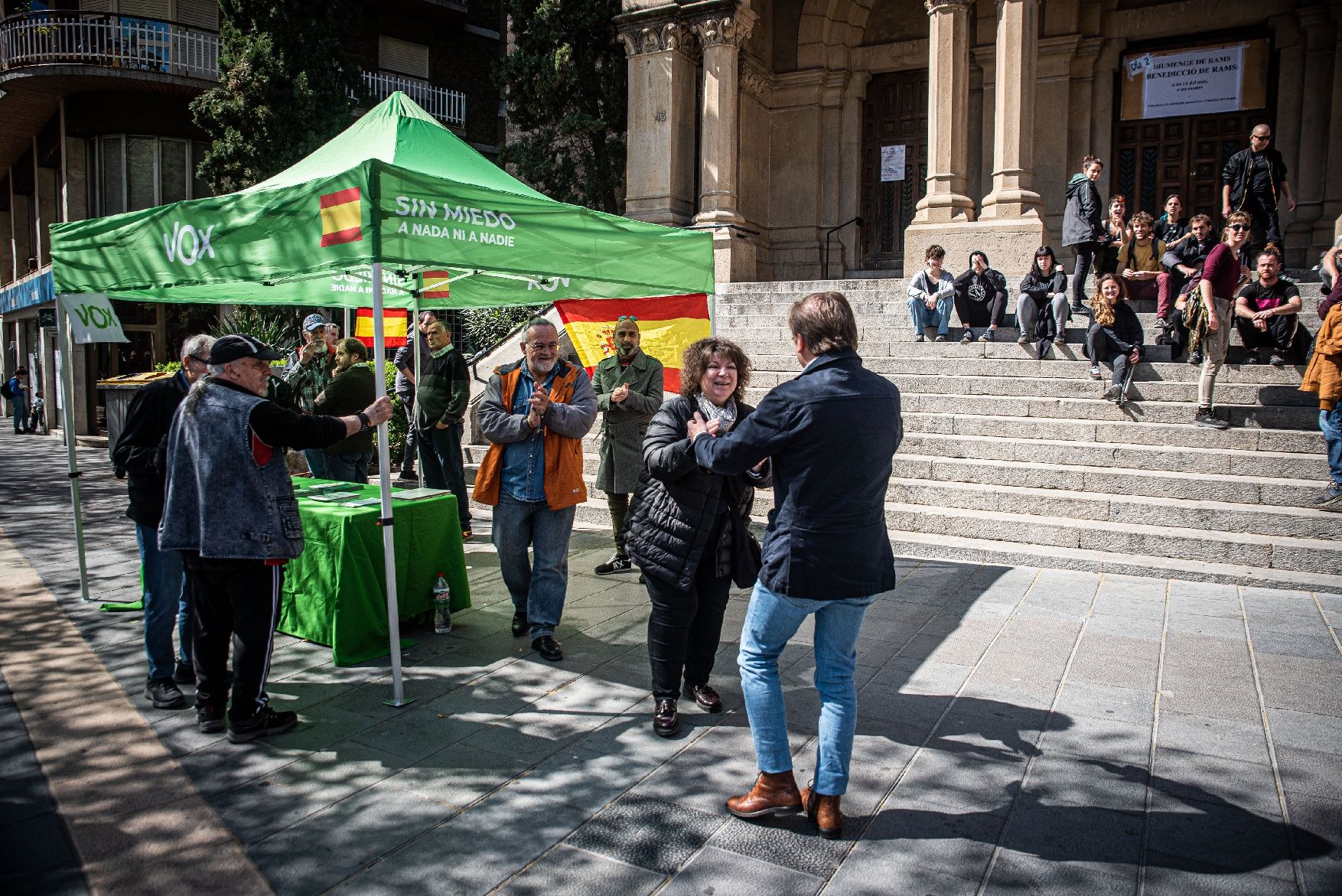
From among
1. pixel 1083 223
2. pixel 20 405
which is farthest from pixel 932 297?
pixel 20 405

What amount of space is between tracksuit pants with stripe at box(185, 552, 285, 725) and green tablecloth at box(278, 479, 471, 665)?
0.83m

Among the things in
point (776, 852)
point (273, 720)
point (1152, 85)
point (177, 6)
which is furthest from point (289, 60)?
point (776, 852)

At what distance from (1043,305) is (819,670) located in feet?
27.4

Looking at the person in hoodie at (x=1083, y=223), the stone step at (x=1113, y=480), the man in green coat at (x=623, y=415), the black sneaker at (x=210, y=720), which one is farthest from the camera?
the person in hoodie at (x=1083, y=223)

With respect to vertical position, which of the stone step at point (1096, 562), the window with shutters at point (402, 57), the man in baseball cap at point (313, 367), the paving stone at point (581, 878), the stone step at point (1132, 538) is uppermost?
the window with shutters at point (402, 57)

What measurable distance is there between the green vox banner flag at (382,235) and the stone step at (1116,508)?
10.2 feet

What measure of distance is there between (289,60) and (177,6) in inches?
157

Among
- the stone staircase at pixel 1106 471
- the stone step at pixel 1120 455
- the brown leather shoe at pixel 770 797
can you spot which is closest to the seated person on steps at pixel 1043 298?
the stone staircase at pixel 1106 471

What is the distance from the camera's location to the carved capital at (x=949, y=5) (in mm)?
13930

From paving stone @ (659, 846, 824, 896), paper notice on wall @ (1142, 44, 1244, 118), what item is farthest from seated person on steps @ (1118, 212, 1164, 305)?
paving stone @ (659, 846, 824, 896)

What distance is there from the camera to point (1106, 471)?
7973 mm

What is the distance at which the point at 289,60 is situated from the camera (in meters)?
20.0

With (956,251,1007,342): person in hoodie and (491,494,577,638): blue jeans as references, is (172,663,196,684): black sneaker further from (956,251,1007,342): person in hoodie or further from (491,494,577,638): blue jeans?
(956,251,1007,342): person in hoodie

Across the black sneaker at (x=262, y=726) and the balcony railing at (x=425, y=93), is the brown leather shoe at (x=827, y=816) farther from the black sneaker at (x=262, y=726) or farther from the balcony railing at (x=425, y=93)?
the balcony railing at (x=425, y=93)
